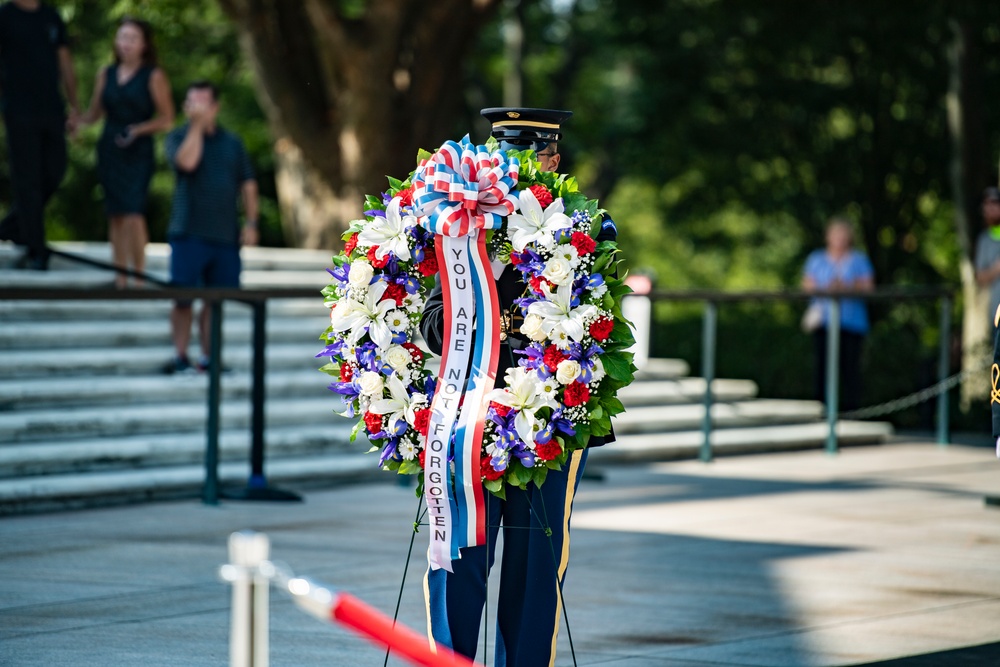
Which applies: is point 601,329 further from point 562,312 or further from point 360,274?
point 360,274

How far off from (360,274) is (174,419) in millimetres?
5981

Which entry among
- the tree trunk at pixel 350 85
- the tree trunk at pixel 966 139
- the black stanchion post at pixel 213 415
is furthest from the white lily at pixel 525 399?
the tree trunk at pixel 966 139

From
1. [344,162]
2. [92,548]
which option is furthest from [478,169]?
[344,162]

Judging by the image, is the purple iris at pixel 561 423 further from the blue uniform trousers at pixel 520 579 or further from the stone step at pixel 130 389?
the stone step at pixel 130 389

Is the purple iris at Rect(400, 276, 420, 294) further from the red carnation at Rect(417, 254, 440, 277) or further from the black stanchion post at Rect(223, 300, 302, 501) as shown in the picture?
the black stanchion post at Rect(223, 300, 302, 501)

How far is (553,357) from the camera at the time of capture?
14.6ft

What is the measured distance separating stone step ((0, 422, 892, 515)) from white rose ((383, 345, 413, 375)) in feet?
16.1

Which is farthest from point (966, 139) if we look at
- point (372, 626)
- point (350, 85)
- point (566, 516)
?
point (372, 626)

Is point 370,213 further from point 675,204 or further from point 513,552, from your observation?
point 675,204

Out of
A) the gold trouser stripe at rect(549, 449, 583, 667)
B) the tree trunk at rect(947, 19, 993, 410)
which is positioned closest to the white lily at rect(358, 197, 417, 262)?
the gold trouser stripe at rect(549, 449, 583, 667)

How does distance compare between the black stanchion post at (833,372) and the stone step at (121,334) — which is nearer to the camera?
the stone step at (121,334)

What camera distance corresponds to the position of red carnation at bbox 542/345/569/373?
4.44 m

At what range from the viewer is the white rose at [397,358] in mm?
4574

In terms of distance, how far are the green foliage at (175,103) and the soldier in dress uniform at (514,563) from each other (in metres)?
17.8
